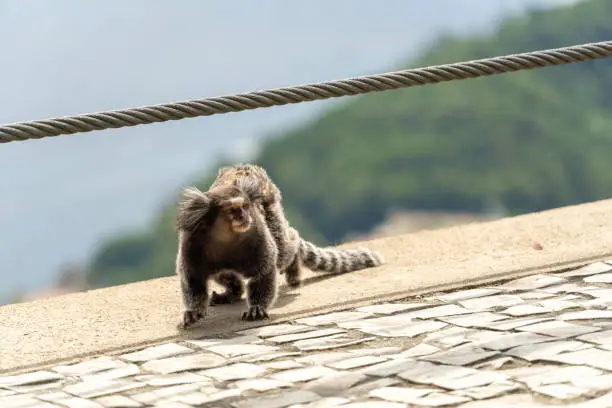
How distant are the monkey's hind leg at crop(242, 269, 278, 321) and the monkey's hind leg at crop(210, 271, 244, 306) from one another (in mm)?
443

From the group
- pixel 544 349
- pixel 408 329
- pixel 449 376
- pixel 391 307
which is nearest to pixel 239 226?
pixel 391 307

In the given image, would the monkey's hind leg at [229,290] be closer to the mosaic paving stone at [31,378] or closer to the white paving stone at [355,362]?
the mosaic paving stone at [31,378]

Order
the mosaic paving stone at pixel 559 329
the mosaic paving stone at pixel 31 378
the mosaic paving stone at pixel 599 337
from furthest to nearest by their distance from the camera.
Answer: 1. the mosaic paving stone at pixel 559 329
2. the mosaic paving stone at pixel 31 378
3. the mosaic paving stone at pixel 599 337

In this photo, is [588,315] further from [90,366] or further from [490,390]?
[90,366]

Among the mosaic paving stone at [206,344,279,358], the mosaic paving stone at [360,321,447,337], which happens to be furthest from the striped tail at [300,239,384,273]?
the mosaic paving stone at [206,344,279,358]

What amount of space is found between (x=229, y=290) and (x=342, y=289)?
0.75 m

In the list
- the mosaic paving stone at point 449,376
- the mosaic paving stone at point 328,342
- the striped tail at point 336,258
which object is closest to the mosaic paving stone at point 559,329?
the mosaic paving stone at point 449,376

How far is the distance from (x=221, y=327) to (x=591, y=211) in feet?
13.0

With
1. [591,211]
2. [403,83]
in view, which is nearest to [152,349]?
[403,83]

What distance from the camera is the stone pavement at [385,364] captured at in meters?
5.27

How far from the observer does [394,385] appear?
541 centimetres

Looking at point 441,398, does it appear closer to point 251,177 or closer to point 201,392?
point 201,392

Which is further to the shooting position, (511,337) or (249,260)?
(249,260)

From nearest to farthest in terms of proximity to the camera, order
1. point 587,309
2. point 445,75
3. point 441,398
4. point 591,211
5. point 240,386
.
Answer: point 441,398, point 240,386, point 587,309, point 445,75, point 591,211
